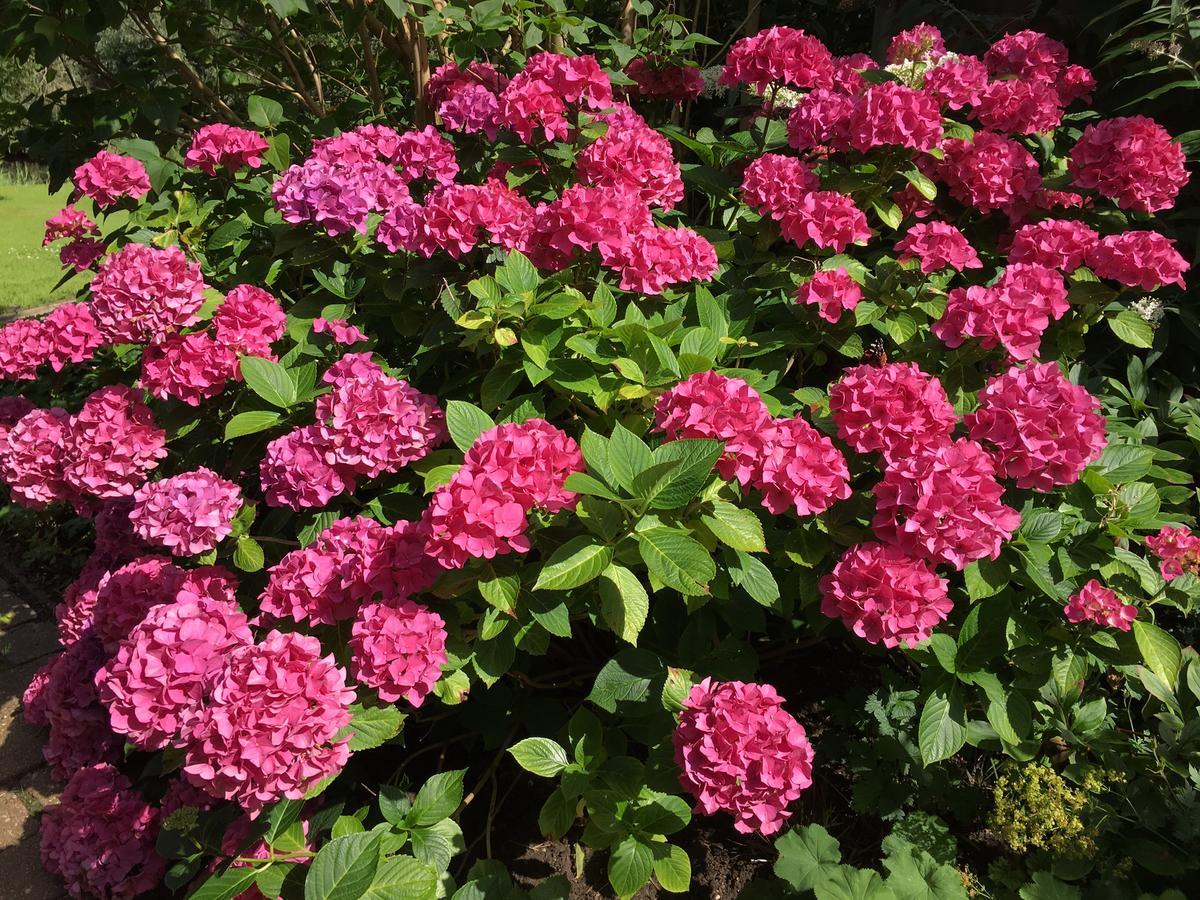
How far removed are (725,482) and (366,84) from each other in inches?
172

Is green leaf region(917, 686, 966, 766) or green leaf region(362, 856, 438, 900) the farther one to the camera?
green leaf region(917, 686, 966, 766)

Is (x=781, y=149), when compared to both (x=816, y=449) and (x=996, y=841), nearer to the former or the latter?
(x=816, y=449)

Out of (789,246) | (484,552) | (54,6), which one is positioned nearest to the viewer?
(484,552)

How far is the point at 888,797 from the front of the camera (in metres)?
2.05

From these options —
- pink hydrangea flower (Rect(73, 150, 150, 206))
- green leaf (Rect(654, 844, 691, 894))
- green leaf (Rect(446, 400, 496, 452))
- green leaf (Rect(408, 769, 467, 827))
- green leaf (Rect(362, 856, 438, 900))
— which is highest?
pink hydrangea flower (Rect(73, 150, 150, 206))

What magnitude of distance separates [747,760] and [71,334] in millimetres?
2228

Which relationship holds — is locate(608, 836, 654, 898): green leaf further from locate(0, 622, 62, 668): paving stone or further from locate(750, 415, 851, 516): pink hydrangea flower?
locate(0, 622, 62, 668): paving stone

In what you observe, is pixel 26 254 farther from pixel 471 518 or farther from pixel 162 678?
pixel 471 518

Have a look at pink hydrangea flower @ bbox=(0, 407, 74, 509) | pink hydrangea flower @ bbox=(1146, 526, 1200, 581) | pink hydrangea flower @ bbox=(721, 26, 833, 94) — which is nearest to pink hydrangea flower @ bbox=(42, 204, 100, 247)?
pink hydrangea flower @ bbox=(0, 407, 74, 509)

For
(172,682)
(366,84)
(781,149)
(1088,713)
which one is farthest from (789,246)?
(366,84)

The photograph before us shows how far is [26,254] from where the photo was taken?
389 inches

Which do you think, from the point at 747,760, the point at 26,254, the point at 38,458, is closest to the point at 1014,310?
the point at 747,760

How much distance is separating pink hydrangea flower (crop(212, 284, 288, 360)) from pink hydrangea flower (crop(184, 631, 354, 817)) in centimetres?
96

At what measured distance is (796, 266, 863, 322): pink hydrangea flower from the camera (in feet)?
6.88
